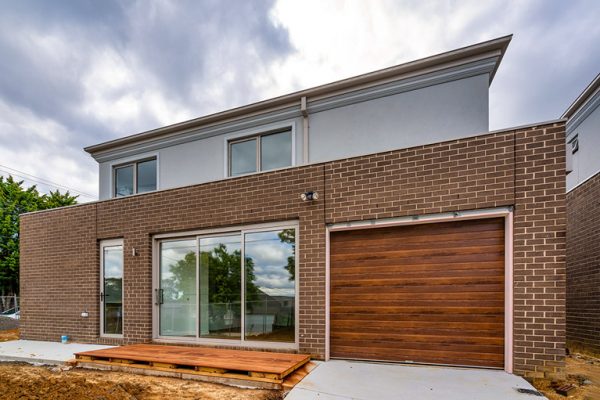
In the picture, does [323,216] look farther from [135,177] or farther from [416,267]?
[135,177]

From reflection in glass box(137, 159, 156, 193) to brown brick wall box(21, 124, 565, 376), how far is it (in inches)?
63.6

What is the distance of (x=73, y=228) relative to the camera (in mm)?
7340

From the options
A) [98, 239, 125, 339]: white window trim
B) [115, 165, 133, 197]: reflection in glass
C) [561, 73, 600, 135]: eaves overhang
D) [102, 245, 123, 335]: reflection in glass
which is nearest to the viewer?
[98, 239, 125, 339]: white window trim

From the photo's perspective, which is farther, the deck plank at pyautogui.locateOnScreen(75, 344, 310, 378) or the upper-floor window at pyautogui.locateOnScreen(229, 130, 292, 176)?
the upper-floor window at pyautogui.locateOnScreen(229, 130, 292, 176)

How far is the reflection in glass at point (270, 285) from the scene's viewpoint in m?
5.29

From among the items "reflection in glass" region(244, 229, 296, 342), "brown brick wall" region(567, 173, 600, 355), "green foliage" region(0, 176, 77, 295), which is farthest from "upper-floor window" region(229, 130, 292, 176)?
"green foliage" region(0, 176, 77, 295)

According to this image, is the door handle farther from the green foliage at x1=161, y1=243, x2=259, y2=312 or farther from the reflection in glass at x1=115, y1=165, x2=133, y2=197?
the reflection in glass at x1=115, y1=165, x2=133, y2=197

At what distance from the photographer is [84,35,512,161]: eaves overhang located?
5547 millimetres

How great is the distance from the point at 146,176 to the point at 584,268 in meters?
10.4

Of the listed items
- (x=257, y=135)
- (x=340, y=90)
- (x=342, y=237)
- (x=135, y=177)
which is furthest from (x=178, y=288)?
(x=340, y=90)

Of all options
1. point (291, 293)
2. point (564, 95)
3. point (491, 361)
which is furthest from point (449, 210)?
point (564, 95)

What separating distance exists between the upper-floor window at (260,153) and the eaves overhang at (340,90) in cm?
49

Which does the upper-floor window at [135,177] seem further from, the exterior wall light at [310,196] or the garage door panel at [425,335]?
the garage door panel at [425,335]

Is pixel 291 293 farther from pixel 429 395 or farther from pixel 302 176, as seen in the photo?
pixel 429 395
